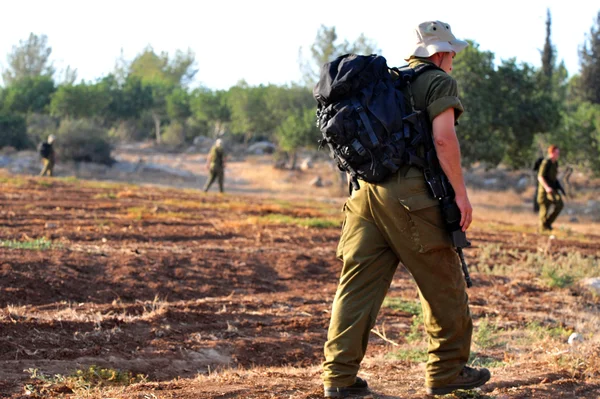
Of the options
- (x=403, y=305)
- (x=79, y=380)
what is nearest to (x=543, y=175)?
(x=403, y=305)

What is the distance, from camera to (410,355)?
5.26 metres

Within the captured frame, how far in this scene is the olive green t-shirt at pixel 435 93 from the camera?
3.64 metres

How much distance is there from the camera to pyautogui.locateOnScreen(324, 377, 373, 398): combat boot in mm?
3766

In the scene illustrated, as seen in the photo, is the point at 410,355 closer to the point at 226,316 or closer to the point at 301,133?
the point at 226,316

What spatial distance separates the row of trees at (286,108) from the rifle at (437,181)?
24334 mm

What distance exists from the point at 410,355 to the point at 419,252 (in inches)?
70.5

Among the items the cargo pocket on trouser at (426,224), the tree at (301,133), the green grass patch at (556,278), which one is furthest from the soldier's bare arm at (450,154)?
the tree at (301,133)

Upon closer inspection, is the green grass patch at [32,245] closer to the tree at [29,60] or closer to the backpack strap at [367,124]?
the backpack strap at [367,124]

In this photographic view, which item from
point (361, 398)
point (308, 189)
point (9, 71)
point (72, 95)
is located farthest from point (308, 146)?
point (9, 71)

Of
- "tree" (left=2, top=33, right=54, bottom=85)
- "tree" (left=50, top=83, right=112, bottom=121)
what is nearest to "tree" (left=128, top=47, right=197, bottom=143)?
"tree" (left=2, top=33, right=54, bottom=85)

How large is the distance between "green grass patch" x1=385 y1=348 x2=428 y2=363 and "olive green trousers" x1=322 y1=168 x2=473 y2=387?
4.27 feet

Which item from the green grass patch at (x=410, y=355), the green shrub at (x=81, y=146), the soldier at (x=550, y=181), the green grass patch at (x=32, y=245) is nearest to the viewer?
the green grass patch at (x=410, y=355)

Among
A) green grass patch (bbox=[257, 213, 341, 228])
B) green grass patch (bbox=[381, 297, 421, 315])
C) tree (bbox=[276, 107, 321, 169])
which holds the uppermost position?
tree (bbox=[276, 107, 321, 169])

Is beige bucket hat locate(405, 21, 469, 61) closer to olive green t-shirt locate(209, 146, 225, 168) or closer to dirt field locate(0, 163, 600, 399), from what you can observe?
dirt field locate(0, 163, 600, 399)
